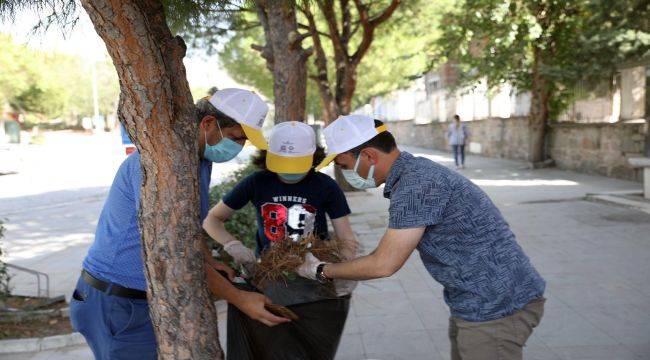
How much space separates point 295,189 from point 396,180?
1.02 m

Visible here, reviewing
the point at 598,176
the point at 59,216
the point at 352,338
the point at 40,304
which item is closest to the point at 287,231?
the point at 352,338

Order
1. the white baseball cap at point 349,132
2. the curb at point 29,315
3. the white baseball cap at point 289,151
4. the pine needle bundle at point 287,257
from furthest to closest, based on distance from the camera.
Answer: the curb at point 29,315 < the white baseball cap at point 289,151 < the pine needle bundle at point 287,257 < the white baseball cap at point 349,132

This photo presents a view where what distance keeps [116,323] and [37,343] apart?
3109 millimetres

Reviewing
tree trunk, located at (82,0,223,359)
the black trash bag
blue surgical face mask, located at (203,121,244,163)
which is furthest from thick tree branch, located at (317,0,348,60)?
tree trunk, located at (82,0,223,359)

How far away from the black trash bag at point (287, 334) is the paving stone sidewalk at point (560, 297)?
73.4 inches

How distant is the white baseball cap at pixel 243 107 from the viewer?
109 inches

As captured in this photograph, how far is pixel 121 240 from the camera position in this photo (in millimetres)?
2422

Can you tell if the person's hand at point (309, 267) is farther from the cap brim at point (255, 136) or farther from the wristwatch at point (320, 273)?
the cap brim at point (255, 136)

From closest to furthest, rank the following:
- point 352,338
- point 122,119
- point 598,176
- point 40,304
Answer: point 122,119, point 352,338, point 40,304, point 598,176

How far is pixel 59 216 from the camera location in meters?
13.2

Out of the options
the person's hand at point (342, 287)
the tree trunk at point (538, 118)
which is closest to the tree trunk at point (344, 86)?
the tree trunk at point (538, 118)

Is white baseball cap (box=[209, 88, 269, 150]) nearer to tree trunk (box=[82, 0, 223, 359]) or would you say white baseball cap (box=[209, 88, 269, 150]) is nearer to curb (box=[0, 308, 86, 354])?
tree trunk (box=[82, 0, 223, 359])

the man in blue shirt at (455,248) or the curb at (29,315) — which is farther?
the curb at (29,315)

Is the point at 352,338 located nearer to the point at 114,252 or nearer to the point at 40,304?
the point at 114,252
